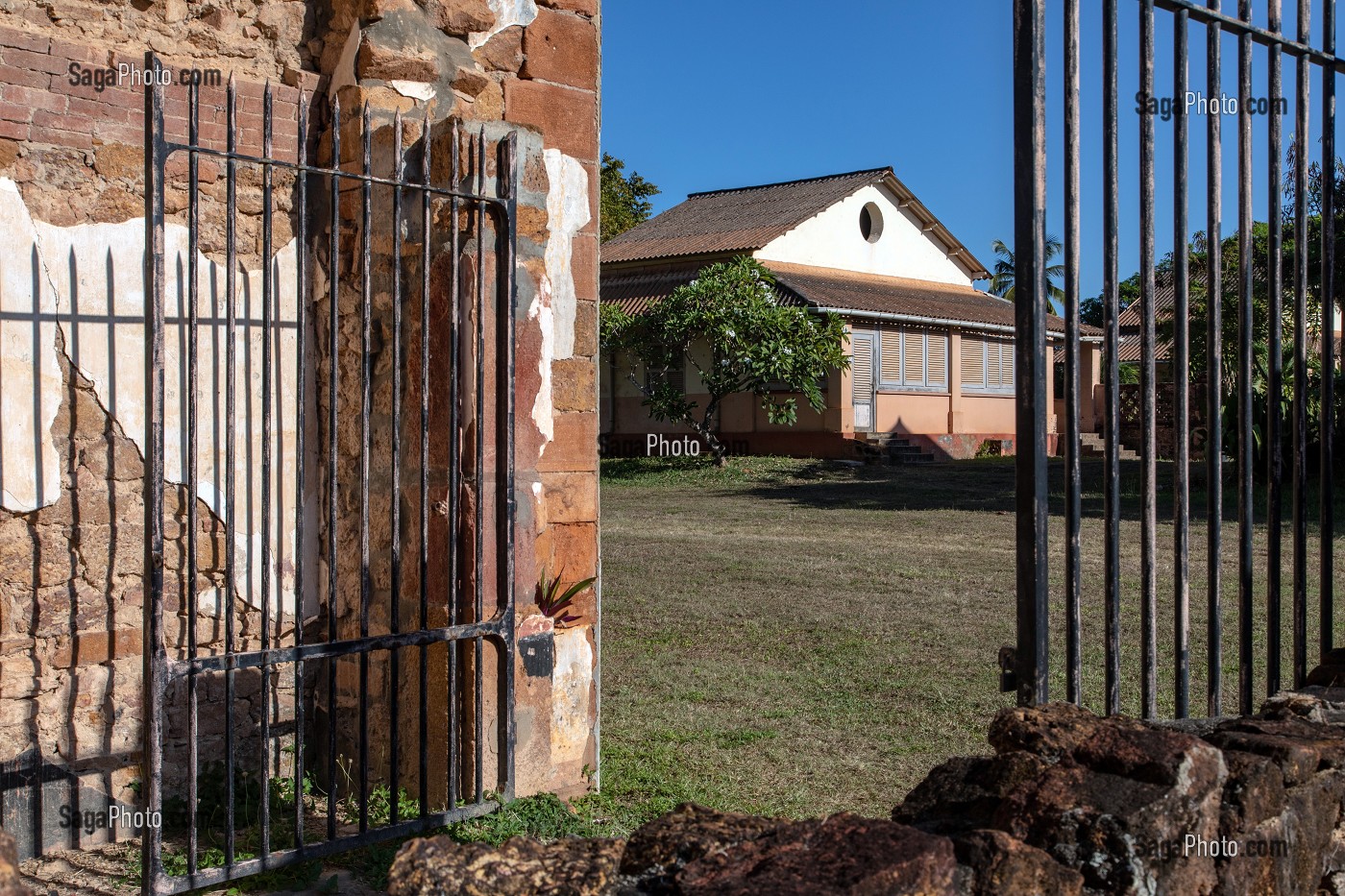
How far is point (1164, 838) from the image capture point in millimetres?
2242

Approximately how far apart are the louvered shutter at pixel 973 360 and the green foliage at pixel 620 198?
11629 millimetres

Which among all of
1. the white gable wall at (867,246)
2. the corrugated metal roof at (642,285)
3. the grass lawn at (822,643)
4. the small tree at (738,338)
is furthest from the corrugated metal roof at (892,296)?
the grass lawn at (822,643)

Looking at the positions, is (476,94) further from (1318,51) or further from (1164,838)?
(1164,838)

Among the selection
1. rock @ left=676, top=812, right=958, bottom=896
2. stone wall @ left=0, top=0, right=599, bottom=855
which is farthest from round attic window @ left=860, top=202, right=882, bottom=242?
rock @ left=676, top=812, right=958, bottom=896

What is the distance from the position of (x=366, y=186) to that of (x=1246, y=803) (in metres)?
3.02

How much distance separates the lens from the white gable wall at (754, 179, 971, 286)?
89.8 ft

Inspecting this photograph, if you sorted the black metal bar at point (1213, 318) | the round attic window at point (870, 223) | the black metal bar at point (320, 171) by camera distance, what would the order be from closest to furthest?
the black metal bar at point (1213, 318) → the black metal bar at point (320, 171) → the round attic window at point (870, 223)

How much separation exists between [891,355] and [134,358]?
2312 centimetres

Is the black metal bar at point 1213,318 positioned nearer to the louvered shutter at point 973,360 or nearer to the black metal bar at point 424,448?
the black metal bar at point 424,448

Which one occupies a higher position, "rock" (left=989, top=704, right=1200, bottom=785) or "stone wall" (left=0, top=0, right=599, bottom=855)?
"stone wall" (left=0, top=0, right=599, bottom=855)

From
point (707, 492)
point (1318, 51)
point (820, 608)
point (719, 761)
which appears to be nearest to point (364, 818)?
point (719, 761)

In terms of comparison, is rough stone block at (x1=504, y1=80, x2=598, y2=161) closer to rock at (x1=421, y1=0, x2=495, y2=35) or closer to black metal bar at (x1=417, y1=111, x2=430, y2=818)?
rock at (x1=421, y1=0, x2=495, y2=35)

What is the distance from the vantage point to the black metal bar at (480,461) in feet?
14.2

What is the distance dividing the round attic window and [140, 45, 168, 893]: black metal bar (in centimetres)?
2658
